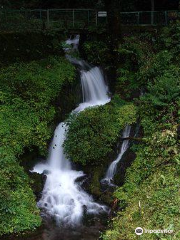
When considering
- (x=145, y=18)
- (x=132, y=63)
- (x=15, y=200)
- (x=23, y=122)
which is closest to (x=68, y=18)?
(x=145, y=18)

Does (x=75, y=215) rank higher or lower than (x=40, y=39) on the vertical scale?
lower

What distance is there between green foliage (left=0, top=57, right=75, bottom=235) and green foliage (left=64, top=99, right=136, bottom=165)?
3.58ft

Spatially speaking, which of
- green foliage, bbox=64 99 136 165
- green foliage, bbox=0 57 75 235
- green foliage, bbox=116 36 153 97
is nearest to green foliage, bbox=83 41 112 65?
green foliage, bbox=116 36 153 97

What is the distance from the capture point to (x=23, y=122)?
510 inches

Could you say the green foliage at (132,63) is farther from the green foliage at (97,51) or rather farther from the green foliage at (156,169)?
the green foliage at (97,51)

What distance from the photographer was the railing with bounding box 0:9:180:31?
20000mm

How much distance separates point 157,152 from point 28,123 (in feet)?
17.3

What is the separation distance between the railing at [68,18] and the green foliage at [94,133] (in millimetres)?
8790

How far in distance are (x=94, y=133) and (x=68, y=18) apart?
37.1ft

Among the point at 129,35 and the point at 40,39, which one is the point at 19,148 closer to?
the point at 40,39

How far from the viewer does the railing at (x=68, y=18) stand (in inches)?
787

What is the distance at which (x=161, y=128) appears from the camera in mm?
12195

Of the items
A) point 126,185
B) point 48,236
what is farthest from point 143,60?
point 48,236

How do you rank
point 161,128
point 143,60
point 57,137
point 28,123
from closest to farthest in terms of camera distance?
point 161,128, point 28,123, point 57,137, point 143,60
